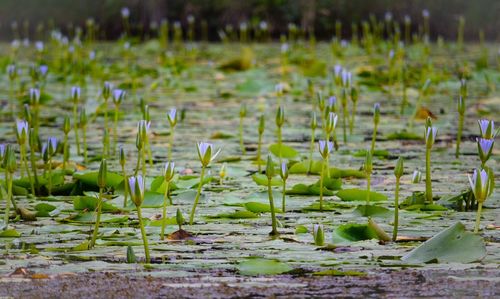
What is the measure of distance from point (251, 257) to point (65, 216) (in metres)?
0.80

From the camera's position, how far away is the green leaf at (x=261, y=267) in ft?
7.32

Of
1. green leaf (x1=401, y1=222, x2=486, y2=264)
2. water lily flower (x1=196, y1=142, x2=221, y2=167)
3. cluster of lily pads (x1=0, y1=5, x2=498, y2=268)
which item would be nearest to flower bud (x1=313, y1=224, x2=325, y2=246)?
cluster of lily pads (x1=0, y1=5, x2=498, y2=268)

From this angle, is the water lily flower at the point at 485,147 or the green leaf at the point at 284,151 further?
the green leaf at the point at 284,151

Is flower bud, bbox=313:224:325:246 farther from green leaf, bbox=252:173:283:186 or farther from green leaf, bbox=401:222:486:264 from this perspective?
green leaf, bbox=252:173:283:186

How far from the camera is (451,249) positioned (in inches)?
92.8

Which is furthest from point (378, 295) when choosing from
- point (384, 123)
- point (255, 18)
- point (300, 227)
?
point (255, 18)

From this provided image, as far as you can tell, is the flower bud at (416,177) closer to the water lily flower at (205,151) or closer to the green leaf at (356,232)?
the green leaf at (356,232)

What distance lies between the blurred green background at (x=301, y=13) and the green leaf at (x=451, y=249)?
10703mm

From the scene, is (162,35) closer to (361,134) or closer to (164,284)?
(361,134)

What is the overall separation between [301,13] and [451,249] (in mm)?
10985

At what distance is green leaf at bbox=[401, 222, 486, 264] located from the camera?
2.33 m

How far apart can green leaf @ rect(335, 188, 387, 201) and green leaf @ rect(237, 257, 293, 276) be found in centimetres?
94

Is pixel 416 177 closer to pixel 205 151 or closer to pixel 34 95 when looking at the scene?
pixel 205 151

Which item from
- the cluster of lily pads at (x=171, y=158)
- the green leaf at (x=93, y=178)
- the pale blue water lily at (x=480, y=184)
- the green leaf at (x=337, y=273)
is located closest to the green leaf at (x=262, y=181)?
the cluster of lily pads at (x=171, y=158)
